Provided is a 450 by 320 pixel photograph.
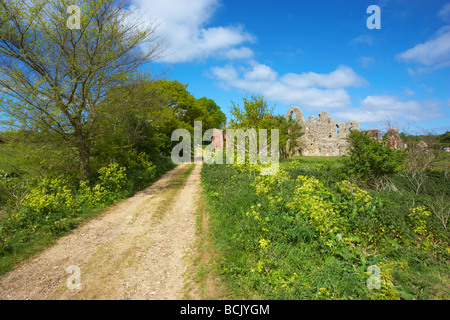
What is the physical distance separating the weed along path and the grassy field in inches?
41.7

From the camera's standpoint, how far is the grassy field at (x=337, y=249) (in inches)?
132

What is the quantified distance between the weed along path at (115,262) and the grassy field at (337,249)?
1.06 m

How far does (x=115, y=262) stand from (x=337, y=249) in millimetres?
4614

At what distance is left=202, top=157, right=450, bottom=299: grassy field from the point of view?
336cm

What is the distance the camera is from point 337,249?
4219 millimetres

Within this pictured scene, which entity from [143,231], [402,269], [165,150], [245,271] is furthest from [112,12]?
[165,150]

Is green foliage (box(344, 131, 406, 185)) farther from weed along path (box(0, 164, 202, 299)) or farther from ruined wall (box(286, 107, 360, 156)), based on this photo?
ruined wall (box(286, 107, 360, 156))

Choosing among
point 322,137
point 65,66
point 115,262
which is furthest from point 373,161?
point 322,137

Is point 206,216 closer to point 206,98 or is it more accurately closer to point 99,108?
point 99,108

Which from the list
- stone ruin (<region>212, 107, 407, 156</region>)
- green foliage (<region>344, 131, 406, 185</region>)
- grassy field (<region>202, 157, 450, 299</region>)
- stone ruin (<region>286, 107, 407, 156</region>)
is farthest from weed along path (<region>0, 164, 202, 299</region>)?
stone ruin (<region>286, 107, 407, 156</region>)

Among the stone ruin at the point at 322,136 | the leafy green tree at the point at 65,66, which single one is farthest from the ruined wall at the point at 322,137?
the leafy green tree at the point at 65,66

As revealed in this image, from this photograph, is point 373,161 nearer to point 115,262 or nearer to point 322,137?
point 115,262

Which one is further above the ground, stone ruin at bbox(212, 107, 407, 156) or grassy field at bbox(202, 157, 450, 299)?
stone ruin at bbox(212, 107, 407, 156)

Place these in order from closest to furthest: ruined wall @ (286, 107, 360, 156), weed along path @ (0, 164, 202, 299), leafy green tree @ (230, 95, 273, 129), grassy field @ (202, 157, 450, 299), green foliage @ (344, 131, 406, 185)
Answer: grassy field @ (202, 157, 450, 299) < weed along path @ (0, 164, 202, 299) < green foliage @ (344, 131, 406, 185) < leafy green tree @ (230, 95, 273, 129) < ruined wall @ (286, 107, 360, 156)
